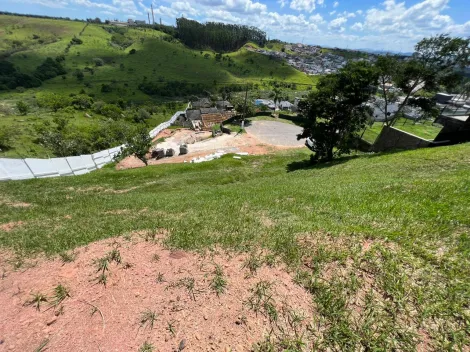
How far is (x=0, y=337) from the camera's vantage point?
4.16 metres

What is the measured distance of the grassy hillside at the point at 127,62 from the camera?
404 feet

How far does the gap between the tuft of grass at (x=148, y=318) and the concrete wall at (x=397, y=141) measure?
27432 millimetres

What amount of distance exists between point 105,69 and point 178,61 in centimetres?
4611

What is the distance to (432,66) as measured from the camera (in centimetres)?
2062

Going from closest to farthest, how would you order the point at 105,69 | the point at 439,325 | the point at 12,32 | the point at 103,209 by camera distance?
the point at 439,325
the point at 103,209
the point at 105,69
the point at 12,32

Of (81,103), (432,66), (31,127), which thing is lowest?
(81,103)

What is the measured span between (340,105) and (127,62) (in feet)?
542

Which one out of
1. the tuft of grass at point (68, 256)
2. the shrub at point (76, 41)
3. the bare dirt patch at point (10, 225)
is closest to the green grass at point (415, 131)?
the tuft of grass at point (68, 256)

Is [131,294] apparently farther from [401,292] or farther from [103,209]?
[103,209]

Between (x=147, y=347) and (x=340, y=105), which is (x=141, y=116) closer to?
(x=340, y=105)

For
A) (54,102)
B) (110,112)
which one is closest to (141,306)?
(110,112)

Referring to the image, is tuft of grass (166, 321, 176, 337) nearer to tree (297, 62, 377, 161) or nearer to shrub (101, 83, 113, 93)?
tree (297, 62, 377, 161)

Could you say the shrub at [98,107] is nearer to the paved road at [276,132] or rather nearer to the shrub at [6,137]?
the shrub at [6,137]

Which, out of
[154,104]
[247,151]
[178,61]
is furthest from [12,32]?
[247,151]
